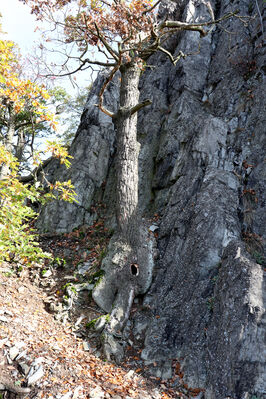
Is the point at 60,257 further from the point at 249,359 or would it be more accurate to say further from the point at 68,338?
the point at 249,359

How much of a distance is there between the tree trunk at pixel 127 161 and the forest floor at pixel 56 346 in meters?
1.31

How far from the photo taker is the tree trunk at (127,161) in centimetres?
657

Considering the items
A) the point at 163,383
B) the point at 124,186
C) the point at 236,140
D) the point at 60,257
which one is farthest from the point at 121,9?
the point at 163,383

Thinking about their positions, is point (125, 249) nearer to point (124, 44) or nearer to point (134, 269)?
point (134, 269)

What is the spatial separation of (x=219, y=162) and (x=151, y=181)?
245 cm

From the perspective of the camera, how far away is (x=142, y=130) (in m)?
10.5

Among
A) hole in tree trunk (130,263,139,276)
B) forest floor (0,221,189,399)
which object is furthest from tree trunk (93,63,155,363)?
forest floor (0,221,189,399)

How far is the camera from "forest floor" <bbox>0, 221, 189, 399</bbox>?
4.04m

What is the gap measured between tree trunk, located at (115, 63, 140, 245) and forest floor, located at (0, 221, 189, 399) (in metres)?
1.31

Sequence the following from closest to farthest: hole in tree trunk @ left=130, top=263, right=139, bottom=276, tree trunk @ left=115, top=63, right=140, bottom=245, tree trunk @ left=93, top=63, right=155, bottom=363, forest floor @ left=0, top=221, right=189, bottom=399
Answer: forest floor @ left=0, top=221, right=189, bottom=399, tree trunk @ left=93, top=63, right=155, bottom=363, hole in tree trunk @ left=130, top=263, right=139, bottom=276, tree trunk @ left=115, top=63, right=140, bottom=245

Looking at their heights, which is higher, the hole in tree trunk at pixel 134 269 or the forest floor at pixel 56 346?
the hole in tree trunk at pixel 134 269

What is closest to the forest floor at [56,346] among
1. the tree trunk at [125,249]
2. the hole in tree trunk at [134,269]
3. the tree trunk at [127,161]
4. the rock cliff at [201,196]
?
the tree trunk at [125,249]

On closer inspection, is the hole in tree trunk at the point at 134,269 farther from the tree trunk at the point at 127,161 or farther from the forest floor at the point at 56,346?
the forest floor at the point at 56,346

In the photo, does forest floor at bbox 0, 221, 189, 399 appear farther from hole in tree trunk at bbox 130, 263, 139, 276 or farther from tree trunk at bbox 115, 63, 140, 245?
tree trunk at bbox 115, 63, 140, 245
